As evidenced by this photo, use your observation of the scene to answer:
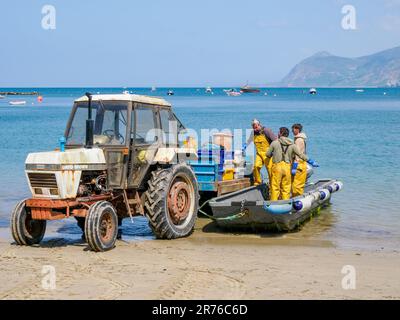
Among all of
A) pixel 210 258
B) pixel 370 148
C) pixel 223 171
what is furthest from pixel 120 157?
pixel 370 148

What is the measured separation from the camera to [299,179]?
39.1ft

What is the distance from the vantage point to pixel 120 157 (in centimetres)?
970

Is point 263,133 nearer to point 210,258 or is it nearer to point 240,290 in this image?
point 210,258

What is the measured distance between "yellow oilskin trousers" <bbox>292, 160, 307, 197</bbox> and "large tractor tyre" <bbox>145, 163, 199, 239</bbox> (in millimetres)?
2173

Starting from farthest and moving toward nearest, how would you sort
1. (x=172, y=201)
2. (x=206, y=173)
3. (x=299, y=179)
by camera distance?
1. (x=206, y=173)
2. (x=299, y=179)
3. (x=172, y=201)

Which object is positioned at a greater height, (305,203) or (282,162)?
(282,162)

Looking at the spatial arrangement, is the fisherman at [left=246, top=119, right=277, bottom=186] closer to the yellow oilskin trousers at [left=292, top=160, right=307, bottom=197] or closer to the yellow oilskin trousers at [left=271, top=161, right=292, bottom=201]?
the yellow oilskin trousers at [left=292, top=160, right=307, bottom=197]

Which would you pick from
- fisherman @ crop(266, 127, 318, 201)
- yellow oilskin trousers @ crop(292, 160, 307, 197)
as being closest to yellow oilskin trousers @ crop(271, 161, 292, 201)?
fisherman @ crop(266, 127, 318, 201)

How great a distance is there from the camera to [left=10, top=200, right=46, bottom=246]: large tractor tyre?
9.47m

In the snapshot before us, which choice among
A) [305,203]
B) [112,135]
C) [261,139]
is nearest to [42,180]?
[112,135]

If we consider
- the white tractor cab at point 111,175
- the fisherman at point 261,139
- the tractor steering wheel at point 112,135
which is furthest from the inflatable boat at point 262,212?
the tractor steering wheel at point 112,135

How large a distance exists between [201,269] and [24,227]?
3052 millimetres

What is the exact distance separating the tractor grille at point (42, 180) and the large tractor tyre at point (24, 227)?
454mm

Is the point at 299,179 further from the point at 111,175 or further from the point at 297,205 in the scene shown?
the point at 111,175
